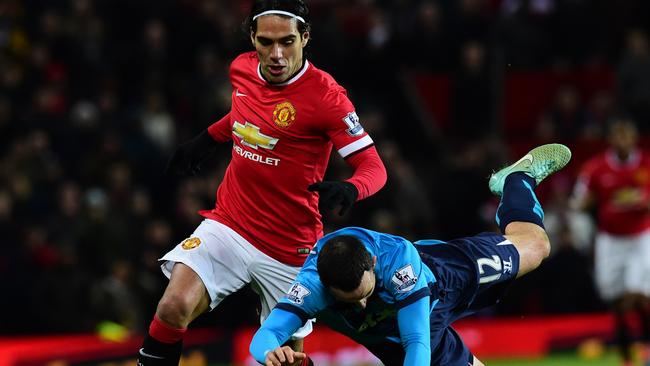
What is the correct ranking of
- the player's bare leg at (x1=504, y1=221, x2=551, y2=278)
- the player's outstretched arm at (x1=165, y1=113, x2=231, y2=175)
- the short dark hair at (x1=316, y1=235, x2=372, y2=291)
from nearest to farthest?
1. the short dark hair at (x1=316, y1=235, x2=372, y2=291)
2. the player's bare leg at (x1=504, y1=221, x2=551, y2=278)
3. the player's outstretched arm at (x1=165, y1=113, x2=231, y2=175)

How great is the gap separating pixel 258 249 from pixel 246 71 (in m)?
1.04

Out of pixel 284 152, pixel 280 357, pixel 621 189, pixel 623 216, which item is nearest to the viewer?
pixel 280 357

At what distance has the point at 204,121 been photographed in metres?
14.2

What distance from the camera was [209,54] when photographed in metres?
14.8

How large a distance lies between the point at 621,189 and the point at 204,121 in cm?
455

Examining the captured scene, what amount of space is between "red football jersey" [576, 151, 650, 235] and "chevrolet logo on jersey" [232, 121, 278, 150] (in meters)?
5.85

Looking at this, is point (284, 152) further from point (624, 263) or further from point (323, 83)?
point (624, 263)

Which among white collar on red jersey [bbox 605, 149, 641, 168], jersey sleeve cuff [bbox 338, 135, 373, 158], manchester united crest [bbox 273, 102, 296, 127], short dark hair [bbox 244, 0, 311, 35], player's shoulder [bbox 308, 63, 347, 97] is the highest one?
short dark hair [bbox 244, 0, 311, 35]

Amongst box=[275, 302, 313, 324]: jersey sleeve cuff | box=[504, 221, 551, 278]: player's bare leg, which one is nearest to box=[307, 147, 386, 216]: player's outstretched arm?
box=[275, 302, 313, 324]: jersey sleeve cuff

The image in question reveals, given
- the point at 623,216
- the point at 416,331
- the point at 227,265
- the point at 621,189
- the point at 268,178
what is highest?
the point at 268,178

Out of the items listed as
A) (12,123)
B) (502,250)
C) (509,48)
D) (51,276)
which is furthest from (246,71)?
(509,48)

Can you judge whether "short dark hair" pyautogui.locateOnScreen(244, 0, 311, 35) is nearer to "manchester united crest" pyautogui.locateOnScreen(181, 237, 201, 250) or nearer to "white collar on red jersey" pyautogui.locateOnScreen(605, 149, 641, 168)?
"manchester united crest" pyautogui.locateOnScreen(181, 237, 201, 250)

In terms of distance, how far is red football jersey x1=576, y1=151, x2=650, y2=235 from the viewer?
12406mm

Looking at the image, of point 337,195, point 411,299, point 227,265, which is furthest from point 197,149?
point 411,299
